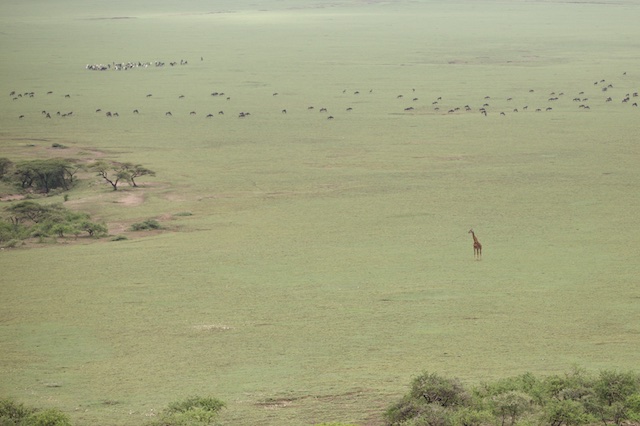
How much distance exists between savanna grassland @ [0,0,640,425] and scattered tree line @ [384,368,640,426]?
29.8 inches

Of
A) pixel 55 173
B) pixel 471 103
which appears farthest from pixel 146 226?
pixel 471 103

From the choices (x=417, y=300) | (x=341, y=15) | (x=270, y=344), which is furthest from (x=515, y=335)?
(x=341, y=15)

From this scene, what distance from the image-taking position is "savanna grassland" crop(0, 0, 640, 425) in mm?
13914

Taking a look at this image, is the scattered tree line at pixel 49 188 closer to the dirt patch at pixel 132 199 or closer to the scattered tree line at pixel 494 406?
the dirt patch at pixel 132 199

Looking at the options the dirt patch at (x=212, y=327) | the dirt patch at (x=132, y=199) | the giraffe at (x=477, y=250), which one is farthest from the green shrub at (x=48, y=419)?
the dirt patch at (x=132, y=199)

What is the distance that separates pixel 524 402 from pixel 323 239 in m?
11.1

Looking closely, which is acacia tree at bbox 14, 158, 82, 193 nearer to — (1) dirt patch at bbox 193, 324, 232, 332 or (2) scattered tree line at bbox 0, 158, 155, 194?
(2) scattered tree line at bbox 0, 158, 155, 194

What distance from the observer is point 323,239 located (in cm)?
2208

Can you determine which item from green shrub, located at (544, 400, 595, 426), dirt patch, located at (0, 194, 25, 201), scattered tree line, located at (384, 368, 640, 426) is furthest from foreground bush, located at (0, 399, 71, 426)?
dirt patch, located at (0, 194, 25, 201)

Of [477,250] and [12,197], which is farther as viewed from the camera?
[12,197]

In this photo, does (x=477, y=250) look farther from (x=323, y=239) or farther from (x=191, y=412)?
(x=191, y=412)

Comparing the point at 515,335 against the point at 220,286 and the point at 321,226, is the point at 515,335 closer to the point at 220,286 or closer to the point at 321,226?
the point at 220,286

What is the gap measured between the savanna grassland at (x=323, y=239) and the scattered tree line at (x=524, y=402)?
0.76m

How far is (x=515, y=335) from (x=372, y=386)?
122 inches
